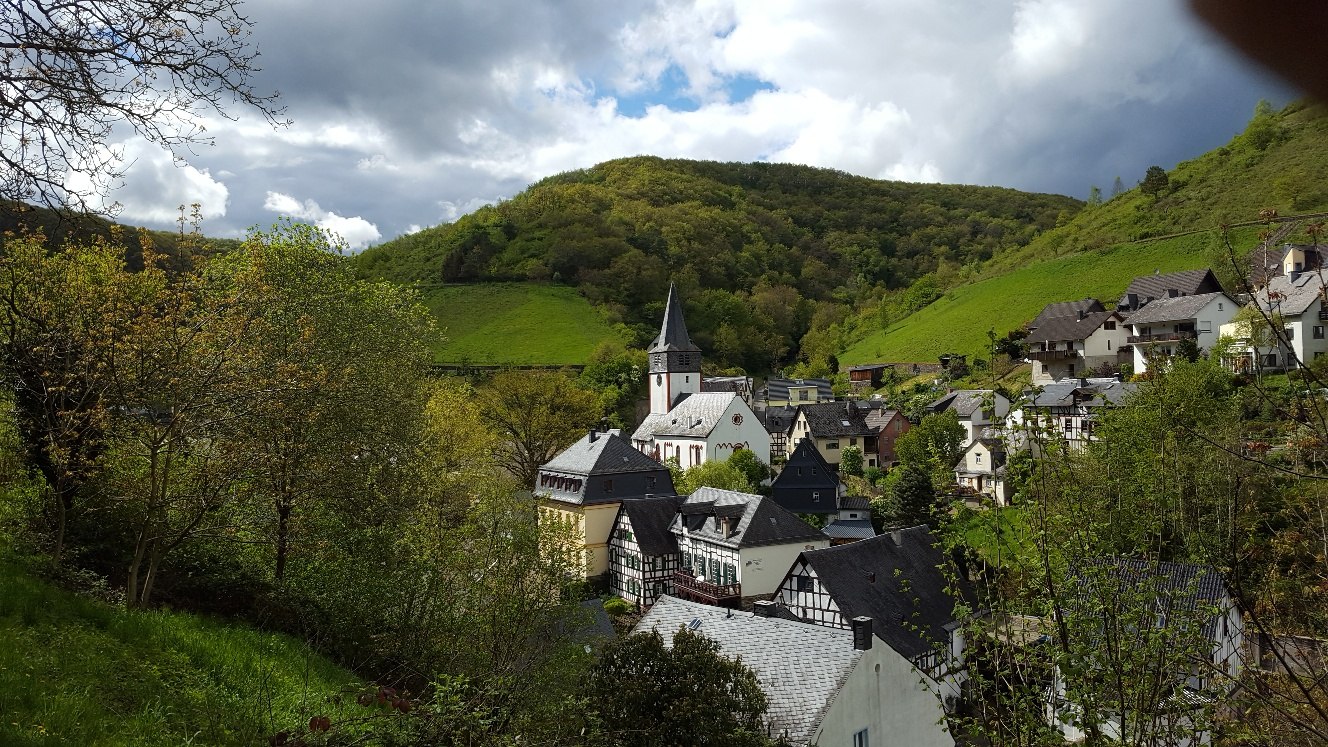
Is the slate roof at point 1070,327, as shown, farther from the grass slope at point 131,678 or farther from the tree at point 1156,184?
the grass slope at point 131,678

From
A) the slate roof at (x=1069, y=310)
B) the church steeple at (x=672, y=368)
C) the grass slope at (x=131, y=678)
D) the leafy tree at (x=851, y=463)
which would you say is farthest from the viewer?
the church steeple at (x=672, y=368)

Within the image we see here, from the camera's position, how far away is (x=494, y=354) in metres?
79.2

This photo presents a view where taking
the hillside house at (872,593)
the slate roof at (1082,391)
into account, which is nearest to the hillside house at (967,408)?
the slate roof at (1082,391)

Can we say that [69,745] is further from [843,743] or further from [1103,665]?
[843,743]

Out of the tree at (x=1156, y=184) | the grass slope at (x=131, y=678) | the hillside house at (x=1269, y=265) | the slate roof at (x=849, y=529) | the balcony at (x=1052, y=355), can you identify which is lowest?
the slate roof at (x=849, y=529)

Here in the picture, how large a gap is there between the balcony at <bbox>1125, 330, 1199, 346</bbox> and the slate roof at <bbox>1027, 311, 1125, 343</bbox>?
3.86 metres

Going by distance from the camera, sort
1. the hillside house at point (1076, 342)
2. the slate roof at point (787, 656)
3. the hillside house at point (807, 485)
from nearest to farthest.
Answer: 1. the slate roof at point (787, 656)
2. the hillside house at point (807, 485)
3. the hillside house at point (1076, 342)

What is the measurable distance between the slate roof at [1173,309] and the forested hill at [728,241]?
52.4 meters

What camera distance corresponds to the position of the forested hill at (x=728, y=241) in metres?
102

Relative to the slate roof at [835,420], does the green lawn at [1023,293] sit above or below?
above

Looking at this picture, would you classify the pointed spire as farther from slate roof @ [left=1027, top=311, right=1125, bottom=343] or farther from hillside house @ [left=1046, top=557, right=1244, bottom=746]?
hillside house @ [left=1046, top=557, right=1244, bottom=746]

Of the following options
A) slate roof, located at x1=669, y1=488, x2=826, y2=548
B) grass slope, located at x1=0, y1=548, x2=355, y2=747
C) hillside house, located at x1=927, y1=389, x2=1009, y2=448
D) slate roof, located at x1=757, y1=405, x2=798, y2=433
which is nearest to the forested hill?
slate roof, located at x1=757, y1=405, x2=798, y2=433

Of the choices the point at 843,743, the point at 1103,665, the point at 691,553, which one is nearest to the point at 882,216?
the point at 691,553

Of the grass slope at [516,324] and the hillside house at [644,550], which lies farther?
the grass slope at [516,324]
